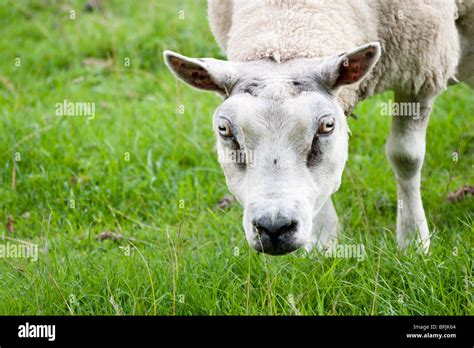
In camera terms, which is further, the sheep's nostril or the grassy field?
the grassy field

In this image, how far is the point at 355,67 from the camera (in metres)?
4.24

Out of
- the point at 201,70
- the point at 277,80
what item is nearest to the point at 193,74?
the point at 201,70

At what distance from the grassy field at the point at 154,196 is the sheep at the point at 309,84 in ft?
1.26

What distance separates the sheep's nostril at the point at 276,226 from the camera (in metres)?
3.81

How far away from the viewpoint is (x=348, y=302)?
4285 mm

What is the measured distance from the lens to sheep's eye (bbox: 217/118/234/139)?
4145 mm

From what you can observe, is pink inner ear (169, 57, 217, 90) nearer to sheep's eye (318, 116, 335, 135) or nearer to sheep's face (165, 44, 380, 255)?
sheep's face (165, 44, 380, 255)

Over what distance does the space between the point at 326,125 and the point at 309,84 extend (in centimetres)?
23

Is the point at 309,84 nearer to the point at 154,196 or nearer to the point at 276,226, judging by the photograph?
the point at 276,226

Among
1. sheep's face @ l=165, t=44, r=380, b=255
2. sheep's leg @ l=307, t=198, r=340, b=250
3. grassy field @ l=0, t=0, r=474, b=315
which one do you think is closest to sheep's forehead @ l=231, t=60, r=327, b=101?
sheep's face @ l=165, t=44, r=380, b=255

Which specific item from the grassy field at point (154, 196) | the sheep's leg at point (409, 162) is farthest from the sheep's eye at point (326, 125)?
the sheep's leg at point (409, 162)

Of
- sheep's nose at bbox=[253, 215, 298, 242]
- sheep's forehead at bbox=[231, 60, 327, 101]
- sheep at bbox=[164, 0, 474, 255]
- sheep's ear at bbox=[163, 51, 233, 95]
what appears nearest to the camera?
sheep's nose at bbox=[253, 215, 298, 242]

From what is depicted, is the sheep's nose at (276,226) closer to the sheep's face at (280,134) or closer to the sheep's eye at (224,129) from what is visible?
the sheep's face at (280,134)
